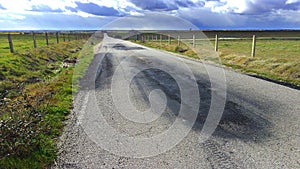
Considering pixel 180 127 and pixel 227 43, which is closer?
pixel 180 127

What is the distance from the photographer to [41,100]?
226 inches

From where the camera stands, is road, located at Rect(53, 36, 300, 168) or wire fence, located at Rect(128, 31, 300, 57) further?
wire fence, located at Rect(128, 31, 300, 57)

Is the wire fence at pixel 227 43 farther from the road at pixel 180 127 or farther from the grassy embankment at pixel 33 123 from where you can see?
the grassy embankment at pixel 33 123

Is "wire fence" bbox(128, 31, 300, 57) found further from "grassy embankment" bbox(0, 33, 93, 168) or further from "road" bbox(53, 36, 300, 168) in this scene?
"grassy embankment" bbox(0, 33, 93, 168)

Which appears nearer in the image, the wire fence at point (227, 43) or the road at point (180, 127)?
the road at point (180, 127)

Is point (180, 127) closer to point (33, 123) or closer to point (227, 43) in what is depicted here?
point (33, 123)

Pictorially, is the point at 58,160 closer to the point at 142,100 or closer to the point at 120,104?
the point at 120,104

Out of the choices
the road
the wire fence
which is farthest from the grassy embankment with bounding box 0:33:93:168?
the wire fence

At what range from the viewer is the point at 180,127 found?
416 centimetres

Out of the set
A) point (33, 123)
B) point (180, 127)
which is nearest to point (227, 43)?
point (180, 127)

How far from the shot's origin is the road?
3156 millimetres

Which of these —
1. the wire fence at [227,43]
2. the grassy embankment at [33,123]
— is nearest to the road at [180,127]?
the grassy embankment at [33,123]

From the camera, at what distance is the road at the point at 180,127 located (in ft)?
10.4

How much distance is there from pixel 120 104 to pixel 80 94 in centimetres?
164
